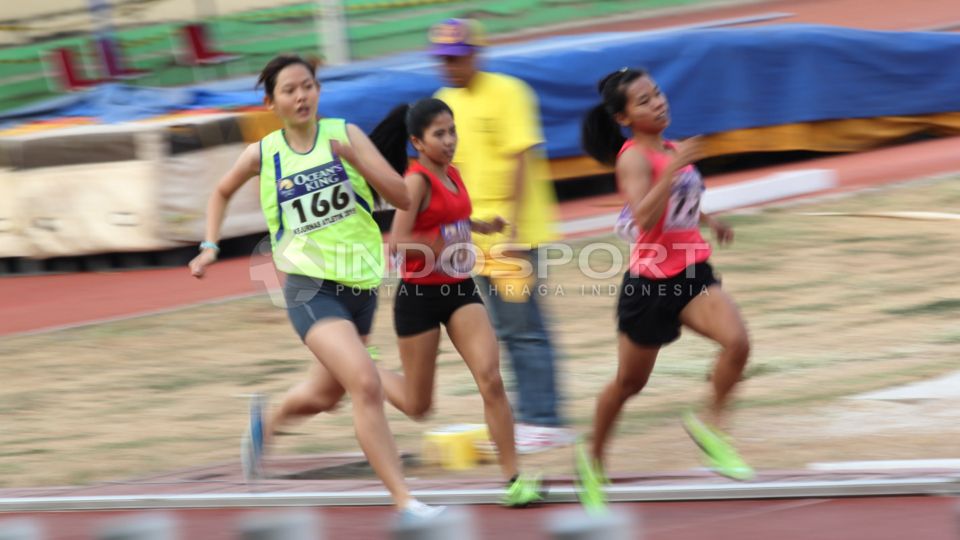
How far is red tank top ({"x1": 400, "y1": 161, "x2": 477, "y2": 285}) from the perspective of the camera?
21.1ft

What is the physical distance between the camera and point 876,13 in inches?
1179

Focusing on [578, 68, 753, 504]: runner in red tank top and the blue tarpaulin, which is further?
the blue tarpaulin

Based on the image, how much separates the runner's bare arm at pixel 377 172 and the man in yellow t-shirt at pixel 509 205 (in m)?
1.01

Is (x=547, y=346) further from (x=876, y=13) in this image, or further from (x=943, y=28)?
(x=876, y=13)

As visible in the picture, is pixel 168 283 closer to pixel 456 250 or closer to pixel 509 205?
pixel 509 205

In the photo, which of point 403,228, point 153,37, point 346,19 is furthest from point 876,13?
point 403,228

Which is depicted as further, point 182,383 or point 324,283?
point 182,383

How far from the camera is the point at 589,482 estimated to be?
6207 mm

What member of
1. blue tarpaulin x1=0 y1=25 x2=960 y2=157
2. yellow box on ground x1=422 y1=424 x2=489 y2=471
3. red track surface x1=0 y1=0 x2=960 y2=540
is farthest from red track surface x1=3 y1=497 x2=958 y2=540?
blue tarpaulin x1=0 y1=25 x2=960 y2=157

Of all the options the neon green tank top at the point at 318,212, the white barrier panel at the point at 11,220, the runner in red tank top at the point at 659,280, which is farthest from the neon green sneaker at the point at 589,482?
the white barrier panel at the point at 11,220

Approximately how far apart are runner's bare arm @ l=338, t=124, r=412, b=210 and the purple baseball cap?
1.05 meters

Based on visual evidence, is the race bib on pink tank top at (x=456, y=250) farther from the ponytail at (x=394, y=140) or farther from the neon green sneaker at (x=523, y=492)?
the neon green sneaker at (x=523, y=492)

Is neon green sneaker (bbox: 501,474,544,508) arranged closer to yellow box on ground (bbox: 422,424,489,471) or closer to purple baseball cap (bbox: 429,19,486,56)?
yellow box on ground (bbox: 422,424,489,471)

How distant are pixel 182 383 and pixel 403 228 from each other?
3805mm
